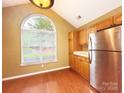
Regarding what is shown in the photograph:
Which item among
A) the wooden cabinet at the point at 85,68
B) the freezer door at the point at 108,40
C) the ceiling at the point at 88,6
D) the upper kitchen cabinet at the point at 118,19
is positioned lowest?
the wooden cabinet at the point at 85,68

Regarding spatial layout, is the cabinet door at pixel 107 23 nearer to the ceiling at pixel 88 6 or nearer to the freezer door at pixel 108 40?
the freezer door at pixel 108 40

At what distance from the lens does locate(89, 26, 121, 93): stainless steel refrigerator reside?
1.85 meters

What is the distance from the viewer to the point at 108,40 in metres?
2.10

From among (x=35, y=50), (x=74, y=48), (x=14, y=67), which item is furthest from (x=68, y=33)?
(x=14, y=67)

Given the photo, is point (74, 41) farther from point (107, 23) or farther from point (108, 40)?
point (108, 40)

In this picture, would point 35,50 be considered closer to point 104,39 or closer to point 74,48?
point 74,48

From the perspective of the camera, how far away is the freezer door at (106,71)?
6.11ft

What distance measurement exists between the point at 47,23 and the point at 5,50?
223 centimetres

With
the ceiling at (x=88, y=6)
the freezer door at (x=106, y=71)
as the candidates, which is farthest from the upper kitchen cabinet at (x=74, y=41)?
the freezer door at (x=106, y=71)

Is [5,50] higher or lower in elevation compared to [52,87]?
higher

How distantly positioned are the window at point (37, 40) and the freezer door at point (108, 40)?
264cm

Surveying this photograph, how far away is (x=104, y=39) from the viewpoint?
2240 mm

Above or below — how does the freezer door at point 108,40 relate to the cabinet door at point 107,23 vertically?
below

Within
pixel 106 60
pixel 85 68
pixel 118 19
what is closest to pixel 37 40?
pixel 85 68
